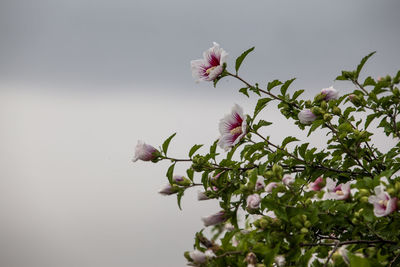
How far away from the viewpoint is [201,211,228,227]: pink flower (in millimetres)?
1061

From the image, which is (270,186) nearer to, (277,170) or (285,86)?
(277,170)

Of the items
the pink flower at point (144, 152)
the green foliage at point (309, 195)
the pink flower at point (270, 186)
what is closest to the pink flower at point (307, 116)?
the green foliage at point (309, 195)

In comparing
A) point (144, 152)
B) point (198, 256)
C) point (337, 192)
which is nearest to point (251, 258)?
point (198, 256)

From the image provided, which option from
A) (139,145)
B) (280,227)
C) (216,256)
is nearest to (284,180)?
(280,227)

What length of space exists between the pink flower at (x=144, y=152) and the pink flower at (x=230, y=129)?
21 centimetres

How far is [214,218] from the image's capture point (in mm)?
1072

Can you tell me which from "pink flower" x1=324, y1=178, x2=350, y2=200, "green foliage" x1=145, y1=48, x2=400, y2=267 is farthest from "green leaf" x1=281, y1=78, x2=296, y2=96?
"pink flower" x1=324, y1=178, x2=350, y2=200

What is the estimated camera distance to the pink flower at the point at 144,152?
1.15m

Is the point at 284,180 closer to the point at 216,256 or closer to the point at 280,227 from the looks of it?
the point at 280,227

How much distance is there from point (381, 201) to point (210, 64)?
62 cm

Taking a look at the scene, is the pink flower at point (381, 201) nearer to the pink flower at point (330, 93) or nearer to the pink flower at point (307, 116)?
the pink flower at point (307, 116)

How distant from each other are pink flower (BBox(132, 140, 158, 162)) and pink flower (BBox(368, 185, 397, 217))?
62cm

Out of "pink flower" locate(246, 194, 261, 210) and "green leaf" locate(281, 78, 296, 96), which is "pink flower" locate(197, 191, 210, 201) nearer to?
"pink flower" locate(246, 194, 261, 210)

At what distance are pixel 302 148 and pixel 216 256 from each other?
1.67ft
